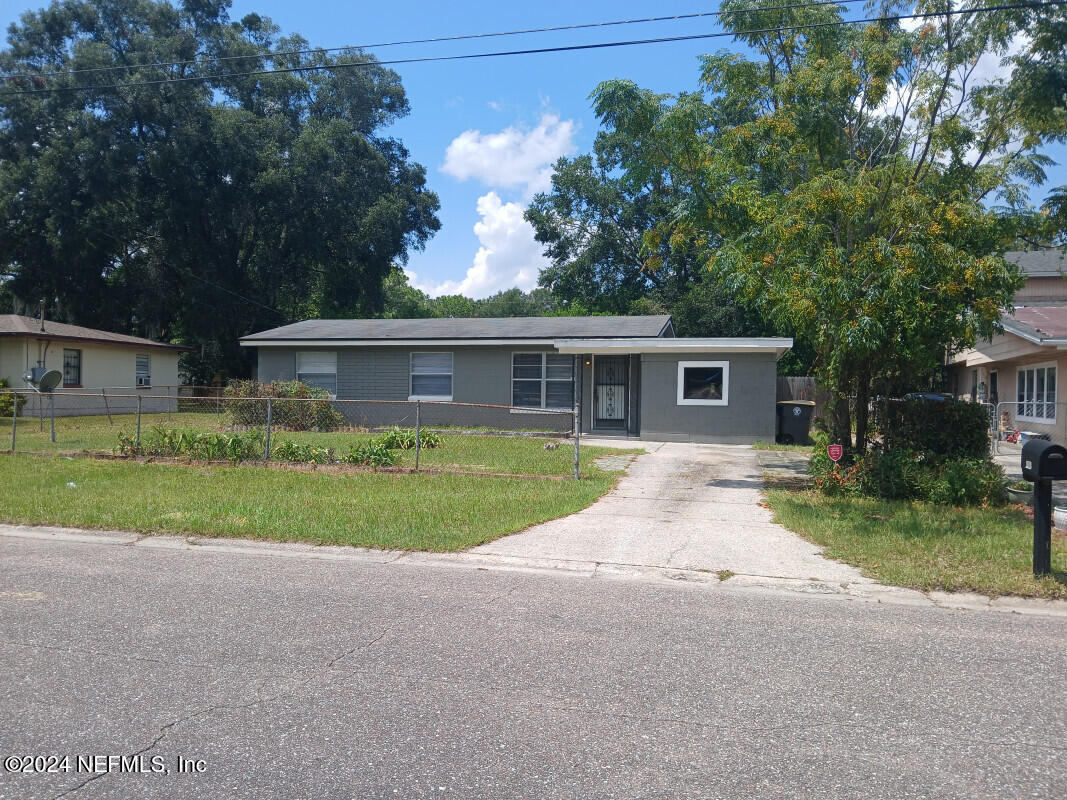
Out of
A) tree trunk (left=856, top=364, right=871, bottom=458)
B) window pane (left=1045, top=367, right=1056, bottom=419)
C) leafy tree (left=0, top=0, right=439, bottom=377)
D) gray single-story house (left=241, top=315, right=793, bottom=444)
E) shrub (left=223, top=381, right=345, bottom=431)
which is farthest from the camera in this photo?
leafy tree (left=0, top=0, right=439, bottom=377)

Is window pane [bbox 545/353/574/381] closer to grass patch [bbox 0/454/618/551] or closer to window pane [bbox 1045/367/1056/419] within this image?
grass patch [bbox 0/454/618/551]

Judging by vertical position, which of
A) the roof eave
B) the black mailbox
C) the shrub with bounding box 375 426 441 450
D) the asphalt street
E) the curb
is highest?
the roof eave

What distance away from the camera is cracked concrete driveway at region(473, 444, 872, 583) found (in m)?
7.51

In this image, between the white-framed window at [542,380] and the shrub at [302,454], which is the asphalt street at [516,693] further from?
the white-framed window at [542,380]

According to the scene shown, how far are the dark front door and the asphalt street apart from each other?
14.7m

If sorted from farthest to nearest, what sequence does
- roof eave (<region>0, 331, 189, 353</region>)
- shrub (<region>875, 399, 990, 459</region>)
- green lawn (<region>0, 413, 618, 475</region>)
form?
roof eave (<region>0, 331, 189, 353</region>) < green lawn (<region>0, 413, 618, 475</region>) < shrub (<region>875, 399, 990, 459</region>)

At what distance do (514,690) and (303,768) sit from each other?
1.29m

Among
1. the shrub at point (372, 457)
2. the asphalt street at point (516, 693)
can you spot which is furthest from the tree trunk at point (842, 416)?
the shrub at point (372, 457)

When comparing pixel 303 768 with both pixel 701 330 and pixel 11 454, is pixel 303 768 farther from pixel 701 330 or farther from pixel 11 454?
pixel 701 330

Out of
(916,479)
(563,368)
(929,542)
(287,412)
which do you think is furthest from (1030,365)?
(287,412)

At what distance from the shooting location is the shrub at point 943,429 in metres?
11.2

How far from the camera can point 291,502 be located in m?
10.2

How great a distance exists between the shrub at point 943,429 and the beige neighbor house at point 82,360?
20687 mm

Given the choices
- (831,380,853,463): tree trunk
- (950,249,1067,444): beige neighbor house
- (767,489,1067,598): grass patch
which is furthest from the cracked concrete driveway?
(950,249,1067,444): beige neighbor house
